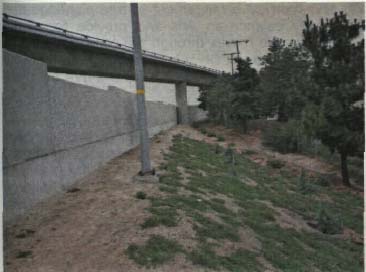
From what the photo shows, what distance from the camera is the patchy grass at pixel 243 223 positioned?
226 inches

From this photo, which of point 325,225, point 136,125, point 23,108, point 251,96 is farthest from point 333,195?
point 251,96

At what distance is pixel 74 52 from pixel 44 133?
15195mm

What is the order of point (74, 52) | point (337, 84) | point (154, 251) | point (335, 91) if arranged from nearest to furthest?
1. point (154, 251)
2. point (335, 91)
3. point (337, 84)
4. point (74, 52)

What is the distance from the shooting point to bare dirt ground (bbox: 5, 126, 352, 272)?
5074mm

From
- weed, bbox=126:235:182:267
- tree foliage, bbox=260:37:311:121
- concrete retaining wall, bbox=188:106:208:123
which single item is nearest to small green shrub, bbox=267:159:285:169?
weed, bbox=126:235:182:267

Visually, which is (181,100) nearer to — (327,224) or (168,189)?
(327,224)

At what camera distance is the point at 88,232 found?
6.13 m

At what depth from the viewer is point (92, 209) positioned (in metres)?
7.34

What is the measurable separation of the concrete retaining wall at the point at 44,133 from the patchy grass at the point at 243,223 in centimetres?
235

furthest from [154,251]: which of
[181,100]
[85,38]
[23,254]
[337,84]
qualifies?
[181,100]

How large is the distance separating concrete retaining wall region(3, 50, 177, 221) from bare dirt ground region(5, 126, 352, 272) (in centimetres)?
41

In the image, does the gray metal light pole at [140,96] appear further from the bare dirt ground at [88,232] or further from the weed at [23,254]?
the weed at [23,254]

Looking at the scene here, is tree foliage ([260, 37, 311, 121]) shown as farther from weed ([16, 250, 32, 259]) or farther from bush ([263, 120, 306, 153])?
weed ([16, 250, 32, 259])

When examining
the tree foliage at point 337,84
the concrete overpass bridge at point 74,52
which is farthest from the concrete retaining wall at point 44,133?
the tree foliage at point 337,84
